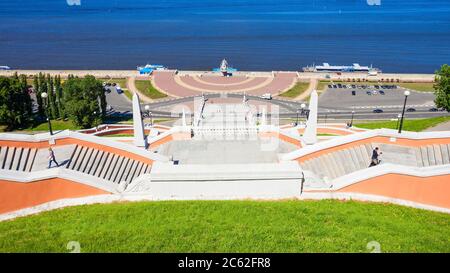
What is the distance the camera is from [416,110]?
181 ft

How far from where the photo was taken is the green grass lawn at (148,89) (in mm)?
65231

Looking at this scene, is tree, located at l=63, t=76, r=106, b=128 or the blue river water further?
the blue river water

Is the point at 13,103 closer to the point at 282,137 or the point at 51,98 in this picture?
the point at 51,98

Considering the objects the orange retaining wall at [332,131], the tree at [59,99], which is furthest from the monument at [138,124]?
the tree at [59,99]

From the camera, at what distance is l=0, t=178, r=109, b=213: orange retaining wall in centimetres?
1241

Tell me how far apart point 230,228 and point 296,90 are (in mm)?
60681

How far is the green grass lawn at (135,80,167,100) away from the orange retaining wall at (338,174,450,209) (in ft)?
179

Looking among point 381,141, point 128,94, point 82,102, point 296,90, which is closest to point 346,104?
point 296,90

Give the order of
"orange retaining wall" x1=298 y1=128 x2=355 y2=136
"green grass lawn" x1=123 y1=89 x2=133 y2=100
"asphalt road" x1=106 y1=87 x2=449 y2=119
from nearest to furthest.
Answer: "orange retaining wall" x1=298 y1=128 x2=355 y2=136 → "asphalt road" x1=106 y1=87 x2=449 y2=119 → "green grass lawn" x1=123 y1=89 x2=133 y2=100

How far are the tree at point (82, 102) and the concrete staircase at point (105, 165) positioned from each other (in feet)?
82.8

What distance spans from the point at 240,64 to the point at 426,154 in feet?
259

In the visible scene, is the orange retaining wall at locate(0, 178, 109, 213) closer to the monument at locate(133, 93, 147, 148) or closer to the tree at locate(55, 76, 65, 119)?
the monument at locate(133, 93, 147, 148)

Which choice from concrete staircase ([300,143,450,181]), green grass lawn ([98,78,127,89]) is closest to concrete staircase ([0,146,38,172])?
concrete staircase ([300,143,450,181])
